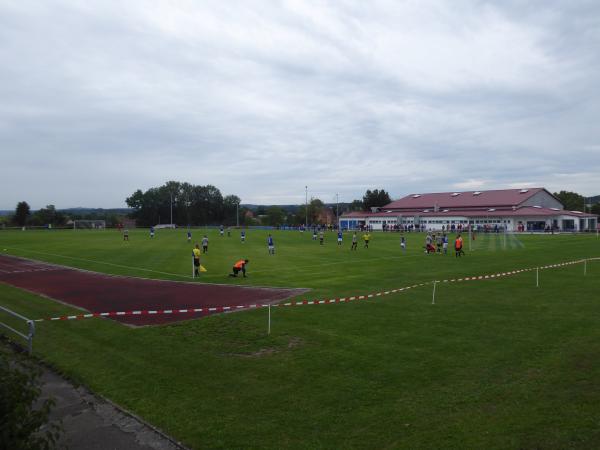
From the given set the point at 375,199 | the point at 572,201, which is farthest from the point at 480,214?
the point at 572,201

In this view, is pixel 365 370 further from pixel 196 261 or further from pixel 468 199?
pixel 468 199

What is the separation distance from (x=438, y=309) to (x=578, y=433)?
827 centimetres

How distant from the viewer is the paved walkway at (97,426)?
276 inches

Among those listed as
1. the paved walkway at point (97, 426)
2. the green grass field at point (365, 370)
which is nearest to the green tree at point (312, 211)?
the green grass field at point (365, 370)

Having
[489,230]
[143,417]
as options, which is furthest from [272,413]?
[489,230]

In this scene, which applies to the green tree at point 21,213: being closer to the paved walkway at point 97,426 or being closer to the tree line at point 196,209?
the tree line at point 196,209

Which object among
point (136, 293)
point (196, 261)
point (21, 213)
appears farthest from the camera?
point (21, 213)

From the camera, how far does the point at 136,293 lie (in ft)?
64.1

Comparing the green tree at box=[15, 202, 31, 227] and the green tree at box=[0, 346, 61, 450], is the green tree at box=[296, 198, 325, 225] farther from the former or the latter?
the green tree at box=[0, 346, 61, 450]

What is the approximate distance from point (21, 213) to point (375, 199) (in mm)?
92668

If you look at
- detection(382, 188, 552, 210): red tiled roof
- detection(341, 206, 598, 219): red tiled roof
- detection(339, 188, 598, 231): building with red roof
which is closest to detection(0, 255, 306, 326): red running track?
detection(339, 188, 598, 231): building with red roof

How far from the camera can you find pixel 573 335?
11.6m

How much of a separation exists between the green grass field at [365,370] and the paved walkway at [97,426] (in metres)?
0.26

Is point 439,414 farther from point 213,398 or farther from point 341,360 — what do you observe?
point 213,398
